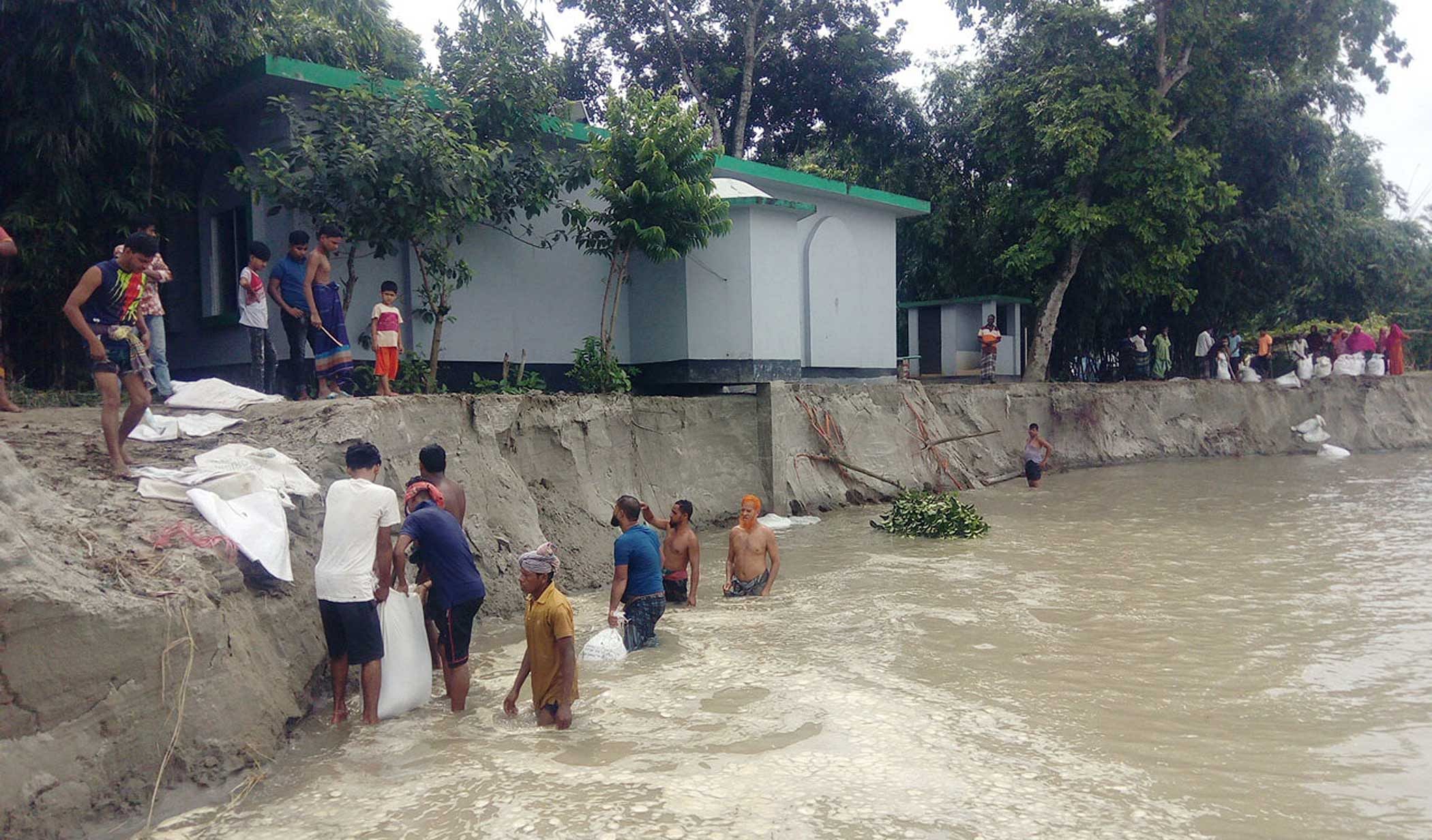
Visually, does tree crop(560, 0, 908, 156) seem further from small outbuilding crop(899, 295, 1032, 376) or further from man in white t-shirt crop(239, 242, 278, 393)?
man in white t-shirt crop(239, 242, 278, 393)

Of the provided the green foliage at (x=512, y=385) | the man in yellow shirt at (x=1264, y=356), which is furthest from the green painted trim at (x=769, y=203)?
the man in yellow shirt at (x=1264, y=356)

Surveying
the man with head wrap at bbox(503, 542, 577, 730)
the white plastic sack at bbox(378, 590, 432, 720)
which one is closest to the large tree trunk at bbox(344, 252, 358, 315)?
the white plastic sack at bbox(378, 590, 432, 720)

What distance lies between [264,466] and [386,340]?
10.5 ft

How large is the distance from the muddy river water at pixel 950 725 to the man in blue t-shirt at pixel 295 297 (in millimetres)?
3480

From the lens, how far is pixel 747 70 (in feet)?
76.0

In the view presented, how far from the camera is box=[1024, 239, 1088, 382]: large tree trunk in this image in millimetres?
22203

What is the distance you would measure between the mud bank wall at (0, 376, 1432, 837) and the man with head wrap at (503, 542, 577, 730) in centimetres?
142

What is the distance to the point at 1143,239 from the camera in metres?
20.6

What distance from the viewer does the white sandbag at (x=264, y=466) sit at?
6.66m

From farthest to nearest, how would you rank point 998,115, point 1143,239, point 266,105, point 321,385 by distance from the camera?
1. point 998,115
2. point 1143,239
3. point 266,105
4. point 321,385

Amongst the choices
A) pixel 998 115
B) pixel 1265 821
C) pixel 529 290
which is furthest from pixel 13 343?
pixel 998 115

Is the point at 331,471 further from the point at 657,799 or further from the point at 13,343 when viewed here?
the point at 13,343

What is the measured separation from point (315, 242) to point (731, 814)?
9028 mm

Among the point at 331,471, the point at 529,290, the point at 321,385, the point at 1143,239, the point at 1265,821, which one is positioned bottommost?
the point at 1265,821
